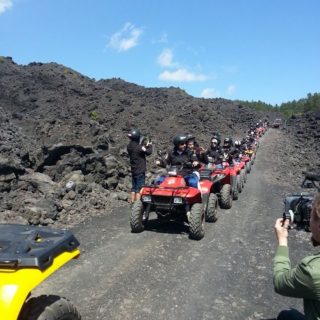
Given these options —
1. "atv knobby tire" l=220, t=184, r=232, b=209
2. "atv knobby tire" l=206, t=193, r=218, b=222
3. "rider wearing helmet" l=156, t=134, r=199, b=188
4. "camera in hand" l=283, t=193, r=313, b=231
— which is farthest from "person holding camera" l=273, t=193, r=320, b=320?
"atv knobby tire" l=220, t=184, r=232, b=209

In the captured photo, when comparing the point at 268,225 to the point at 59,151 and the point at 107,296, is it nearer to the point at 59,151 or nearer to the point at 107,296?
the point at 107,296

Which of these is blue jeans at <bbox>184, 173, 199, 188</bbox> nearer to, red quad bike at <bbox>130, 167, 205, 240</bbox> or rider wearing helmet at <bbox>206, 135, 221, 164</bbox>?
red quad bike at <bbox>130, 167, 205, 240</bbox>

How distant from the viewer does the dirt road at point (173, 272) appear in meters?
5.40

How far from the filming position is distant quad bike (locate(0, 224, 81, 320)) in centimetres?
267

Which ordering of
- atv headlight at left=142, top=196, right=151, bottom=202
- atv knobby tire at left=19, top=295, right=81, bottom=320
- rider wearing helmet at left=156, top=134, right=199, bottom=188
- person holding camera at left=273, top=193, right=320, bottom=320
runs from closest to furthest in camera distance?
person holding camera at left=273, top=193, right=320, bottom=320
atv knobby tire at left=19, top=295, right=81, bottom=320
atv headlight at left=142, top=196, right=151, bottom=202
rider wearing helmet at left=156, top=134, right=199, bottom=188

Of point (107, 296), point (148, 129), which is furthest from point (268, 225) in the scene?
point (148, 129)

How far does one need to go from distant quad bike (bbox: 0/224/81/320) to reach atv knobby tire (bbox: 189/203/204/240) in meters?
5.12

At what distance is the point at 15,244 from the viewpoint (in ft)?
9.73

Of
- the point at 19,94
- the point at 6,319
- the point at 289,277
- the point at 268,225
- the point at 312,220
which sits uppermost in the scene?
the point at 19,94

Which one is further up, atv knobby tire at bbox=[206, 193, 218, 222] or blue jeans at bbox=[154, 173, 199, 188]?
blue jeans at bbox=[154, 173, 199, 188]

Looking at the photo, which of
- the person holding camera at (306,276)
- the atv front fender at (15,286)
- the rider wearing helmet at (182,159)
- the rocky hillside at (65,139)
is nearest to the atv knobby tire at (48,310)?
the atv front fender at (15,286)

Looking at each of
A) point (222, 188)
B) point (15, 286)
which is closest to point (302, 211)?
point (15, 286)

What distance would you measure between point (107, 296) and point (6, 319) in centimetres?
317

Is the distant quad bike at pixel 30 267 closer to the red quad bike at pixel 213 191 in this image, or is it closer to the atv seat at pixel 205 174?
the red quad bike at pixel 213 191
